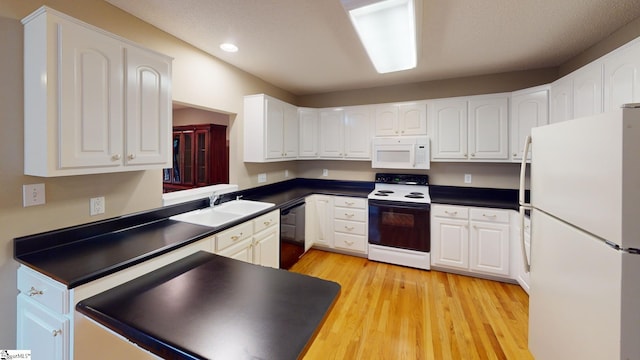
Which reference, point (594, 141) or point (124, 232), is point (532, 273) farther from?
point (124, 232)

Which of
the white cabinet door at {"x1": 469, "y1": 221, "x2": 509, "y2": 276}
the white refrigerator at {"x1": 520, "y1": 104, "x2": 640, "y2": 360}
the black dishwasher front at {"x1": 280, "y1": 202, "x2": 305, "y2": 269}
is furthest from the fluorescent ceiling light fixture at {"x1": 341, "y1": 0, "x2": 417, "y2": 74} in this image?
the white cabinet door at {"x1": 469, "y1": 221, "x2": 509, "y2": 276}

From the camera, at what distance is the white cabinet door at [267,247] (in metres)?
2.39

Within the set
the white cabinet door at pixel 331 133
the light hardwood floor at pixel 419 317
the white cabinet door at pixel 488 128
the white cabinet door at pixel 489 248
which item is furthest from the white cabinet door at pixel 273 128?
the white cabinet door at pixel 489 248

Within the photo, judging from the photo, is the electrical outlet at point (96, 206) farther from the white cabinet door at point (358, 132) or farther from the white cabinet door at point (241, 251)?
the white cabinet door at point (358, 132)

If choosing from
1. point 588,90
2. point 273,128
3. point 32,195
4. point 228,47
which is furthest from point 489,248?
point 32,195

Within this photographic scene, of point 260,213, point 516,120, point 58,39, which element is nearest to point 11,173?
point 58,39

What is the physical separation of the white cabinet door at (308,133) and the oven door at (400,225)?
1.30 meters

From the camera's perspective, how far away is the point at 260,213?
2.42 meters

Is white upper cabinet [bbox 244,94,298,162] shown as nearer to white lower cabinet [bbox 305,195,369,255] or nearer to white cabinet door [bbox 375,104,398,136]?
white lower cabinet [bbox 305,195,369,255]

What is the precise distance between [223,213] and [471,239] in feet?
9.16

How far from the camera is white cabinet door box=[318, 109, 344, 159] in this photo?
12.7 feet

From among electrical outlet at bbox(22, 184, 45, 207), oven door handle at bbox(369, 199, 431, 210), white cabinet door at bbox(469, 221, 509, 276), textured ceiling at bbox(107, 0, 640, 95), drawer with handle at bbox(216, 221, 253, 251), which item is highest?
textured ceiling at bbox(107, 0, 640, 95)

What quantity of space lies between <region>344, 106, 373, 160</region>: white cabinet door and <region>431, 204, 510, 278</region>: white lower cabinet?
4.20ft

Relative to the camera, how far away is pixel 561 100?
95.0 inches
